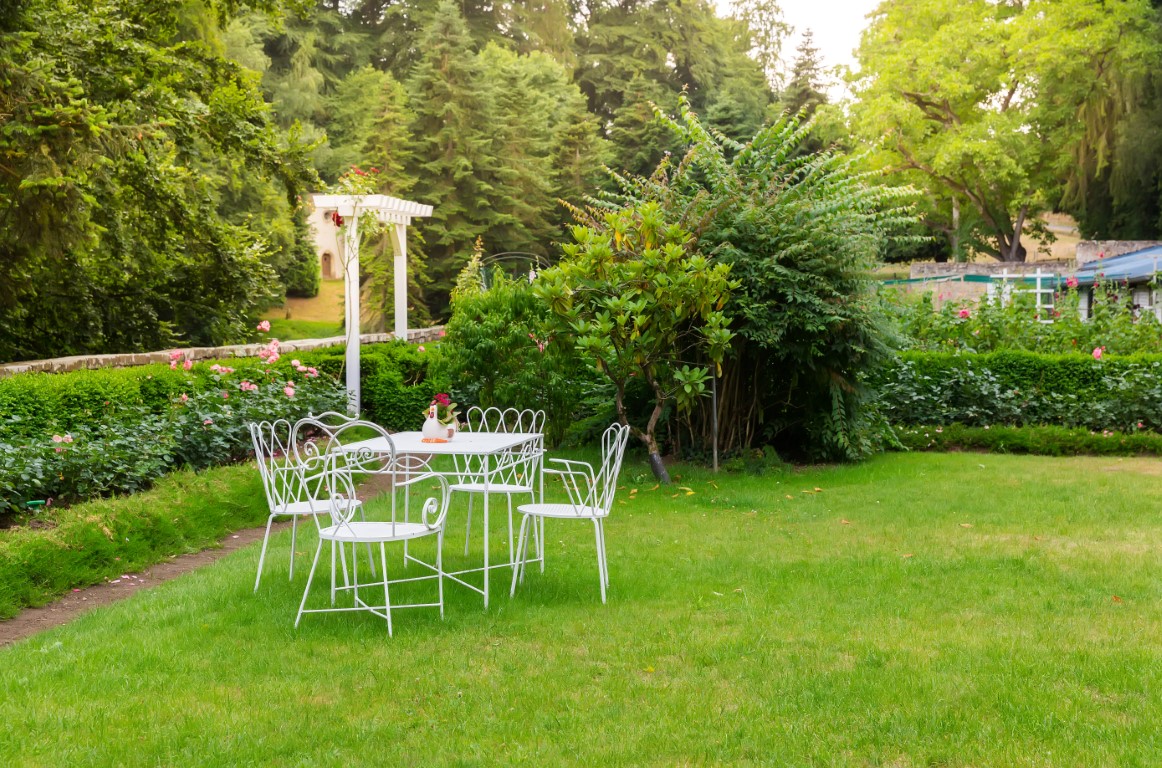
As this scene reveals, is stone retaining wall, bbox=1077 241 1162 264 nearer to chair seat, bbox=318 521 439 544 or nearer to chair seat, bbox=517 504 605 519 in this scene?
chair seat, bbox=517 504 605 519

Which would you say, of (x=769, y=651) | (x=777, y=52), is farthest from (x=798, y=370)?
(x=777, y=52)

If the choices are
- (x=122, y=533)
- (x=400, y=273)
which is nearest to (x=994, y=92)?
(x=400, y=273)

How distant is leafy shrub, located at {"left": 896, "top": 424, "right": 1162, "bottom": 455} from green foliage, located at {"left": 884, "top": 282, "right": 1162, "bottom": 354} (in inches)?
49.4

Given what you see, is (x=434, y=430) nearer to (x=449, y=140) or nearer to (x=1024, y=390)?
(x=1024, y=390)

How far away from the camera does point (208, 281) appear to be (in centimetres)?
1457

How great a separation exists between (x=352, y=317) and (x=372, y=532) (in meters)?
7.09

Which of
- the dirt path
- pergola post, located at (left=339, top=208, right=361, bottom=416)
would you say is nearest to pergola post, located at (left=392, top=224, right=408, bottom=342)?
pergola post, located at (left=339, top=208, right=361, bottom=416)

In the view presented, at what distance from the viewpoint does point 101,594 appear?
5.58 m

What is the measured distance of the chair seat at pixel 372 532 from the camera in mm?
4477

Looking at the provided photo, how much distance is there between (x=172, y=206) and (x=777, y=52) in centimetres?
4143

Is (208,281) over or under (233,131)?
under

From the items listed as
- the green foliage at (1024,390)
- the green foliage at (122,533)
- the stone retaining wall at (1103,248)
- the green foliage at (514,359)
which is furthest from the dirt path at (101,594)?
the stone retaining wall at (1103,248)

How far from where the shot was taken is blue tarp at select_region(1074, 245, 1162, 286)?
19691 millimetres

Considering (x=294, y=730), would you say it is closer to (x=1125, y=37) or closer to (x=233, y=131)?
(x=233, y=131)
